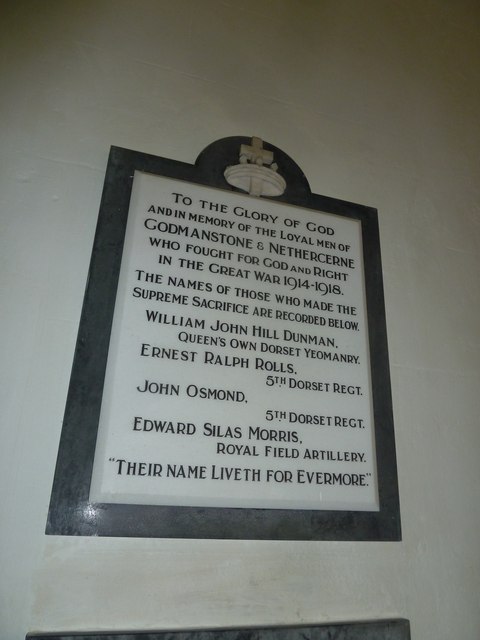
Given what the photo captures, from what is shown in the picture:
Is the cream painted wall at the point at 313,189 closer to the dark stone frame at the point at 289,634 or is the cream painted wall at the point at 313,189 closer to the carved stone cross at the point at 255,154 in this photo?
the dark stone frame at the point at 289,634

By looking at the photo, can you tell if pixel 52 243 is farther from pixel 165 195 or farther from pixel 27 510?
pixel 27 510

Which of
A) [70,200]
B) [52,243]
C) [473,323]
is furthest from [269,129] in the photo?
[473,323]

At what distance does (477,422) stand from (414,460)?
0.31 metres

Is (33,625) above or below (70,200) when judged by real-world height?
below

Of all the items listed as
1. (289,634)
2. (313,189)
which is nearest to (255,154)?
(313,189)

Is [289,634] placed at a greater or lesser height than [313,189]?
lesser

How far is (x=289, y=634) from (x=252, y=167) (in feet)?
4.58

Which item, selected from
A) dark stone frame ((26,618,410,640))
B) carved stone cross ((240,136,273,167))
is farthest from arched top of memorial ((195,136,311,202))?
dark stone frame ((26,618,410,640))

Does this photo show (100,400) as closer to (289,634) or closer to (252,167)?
(289,634)

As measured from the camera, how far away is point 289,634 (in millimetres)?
1188

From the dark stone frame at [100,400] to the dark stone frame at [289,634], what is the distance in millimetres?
204

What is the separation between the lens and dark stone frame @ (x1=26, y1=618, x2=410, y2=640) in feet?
3.47

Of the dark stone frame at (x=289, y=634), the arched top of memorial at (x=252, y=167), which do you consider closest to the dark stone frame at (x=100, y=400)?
the arched top of memorial at (x=252, y=167)

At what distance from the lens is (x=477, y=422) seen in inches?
65.2
